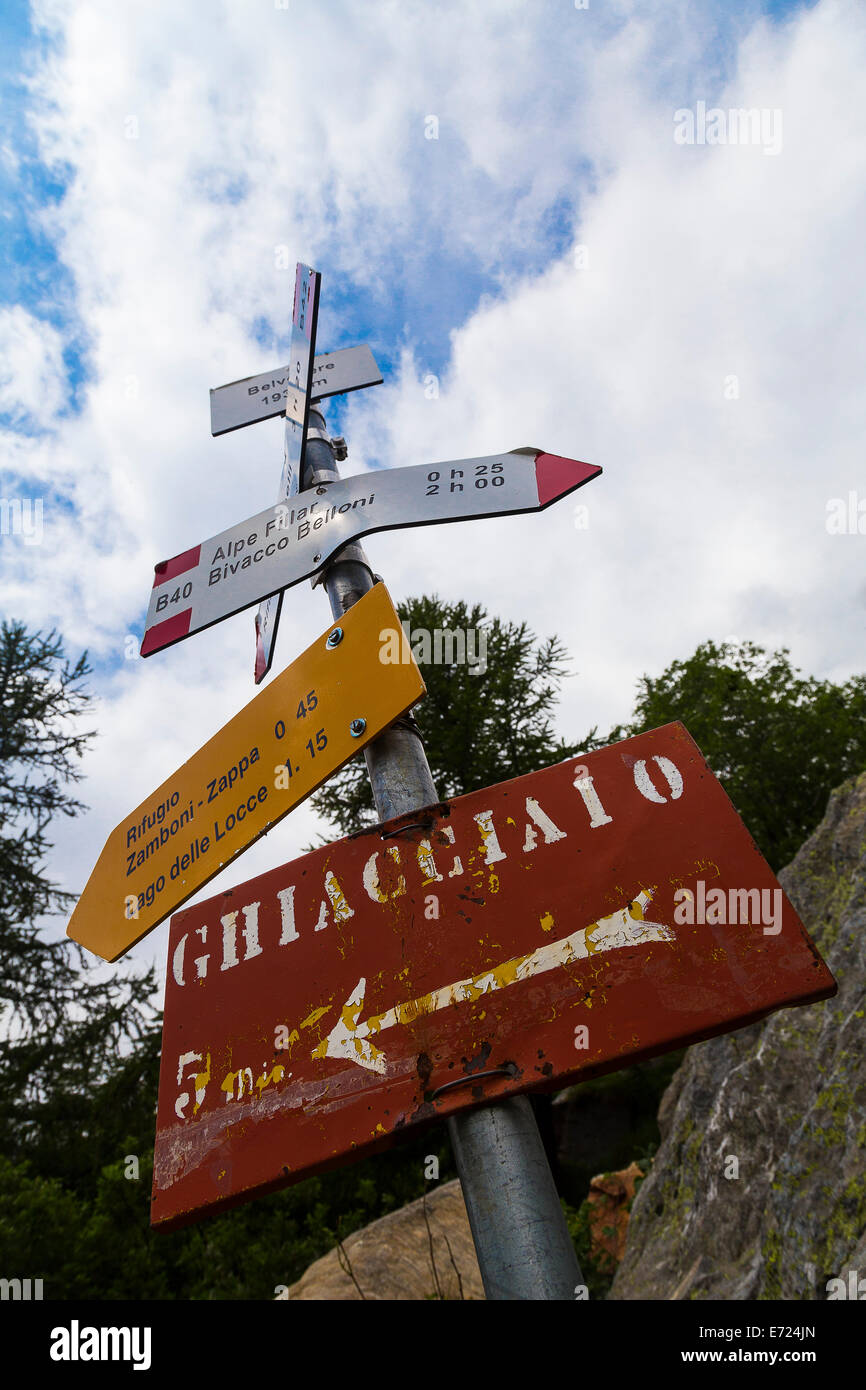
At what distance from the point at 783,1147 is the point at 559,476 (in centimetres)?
546

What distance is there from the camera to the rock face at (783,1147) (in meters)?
3.60

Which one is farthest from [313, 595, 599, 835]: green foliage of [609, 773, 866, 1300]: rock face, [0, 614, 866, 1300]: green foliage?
[609, 773, 866, 1300]: rock face

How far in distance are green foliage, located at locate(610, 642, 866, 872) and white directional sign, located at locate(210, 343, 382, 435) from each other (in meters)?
17.1

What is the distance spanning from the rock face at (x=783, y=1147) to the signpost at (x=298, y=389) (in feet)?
11.2

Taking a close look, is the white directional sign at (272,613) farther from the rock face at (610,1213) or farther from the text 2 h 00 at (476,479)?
A: the rock face at (610,1213)

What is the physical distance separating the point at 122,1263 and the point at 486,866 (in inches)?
386

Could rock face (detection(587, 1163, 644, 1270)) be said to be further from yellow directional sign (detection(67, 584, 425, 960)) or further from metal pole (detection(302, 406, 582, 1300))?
metal pole (detection(302, 406, 582, 1300))

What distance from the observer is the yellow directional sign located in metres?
2.07

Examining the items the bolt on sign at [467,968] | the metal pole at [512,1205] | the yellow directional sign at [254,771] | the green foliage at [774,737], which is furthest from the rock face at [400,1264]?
the green foliage at [774,737]

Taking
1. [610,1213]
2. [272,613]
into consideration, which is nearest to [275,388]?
[272,613]

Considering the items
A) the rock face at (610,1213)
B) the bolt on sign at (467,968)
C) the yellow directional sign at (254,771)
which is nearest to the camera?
the bolt on sign at (467,968)

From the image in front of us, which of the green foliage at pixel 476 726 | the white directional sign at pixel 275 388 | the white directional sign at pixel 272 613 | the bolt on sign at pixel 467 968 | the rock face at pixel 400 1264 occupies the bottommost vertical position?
the bolt on sign at pixel 467 968
